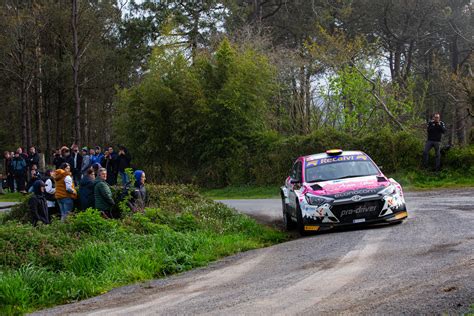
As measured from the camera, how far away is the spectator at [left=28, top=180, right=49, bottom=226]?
51.7 feet

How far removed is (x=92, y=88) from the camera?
5062 cm

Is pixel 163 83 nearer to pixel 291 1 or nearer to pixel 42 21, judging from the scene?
pixel 42 21

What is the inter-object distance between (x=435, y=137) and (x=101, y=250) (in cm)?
1590

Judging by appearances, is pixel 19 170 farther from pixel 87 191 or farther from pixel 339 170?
pixel 339 170

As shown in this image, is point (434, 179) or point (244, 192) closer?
point (434, 179)

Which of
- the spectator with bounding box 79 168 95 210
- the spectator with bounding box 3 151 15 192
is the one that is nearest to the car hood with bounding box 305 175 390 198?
the spectator with bounding box 79 168 95 210

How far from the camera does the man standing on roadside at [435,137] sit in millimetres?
24000

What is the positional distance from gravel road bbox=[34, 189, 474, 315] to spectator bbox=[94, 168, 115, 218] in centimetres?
405

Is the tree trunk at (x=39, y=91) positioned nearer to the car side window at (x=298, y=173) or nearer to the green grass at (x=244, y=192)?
the green grass at (x=244, y=192)

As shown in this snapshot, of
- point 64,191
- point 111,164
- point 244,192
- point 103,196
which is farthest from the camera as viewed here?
point 244,192

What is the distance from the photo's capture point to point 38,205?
626 inches

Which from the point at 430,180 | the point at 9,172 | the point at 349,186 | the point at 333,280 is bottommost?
the point at 333,280

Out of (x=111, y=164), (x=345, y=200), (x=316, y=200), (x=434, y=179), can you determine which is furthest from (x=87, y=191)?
(x=434, y=179)

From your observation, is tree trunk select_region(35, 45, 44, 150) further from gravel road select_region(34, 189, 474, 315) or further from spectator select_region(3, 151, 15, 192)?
gravel road select_region(34, 189, 474, 315)
